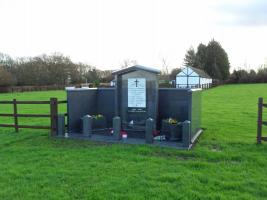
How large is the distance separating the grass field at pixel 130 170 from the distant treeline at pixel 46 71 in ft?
178

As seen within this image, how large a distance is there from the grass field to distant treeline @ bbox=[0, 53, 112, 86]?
178 ft

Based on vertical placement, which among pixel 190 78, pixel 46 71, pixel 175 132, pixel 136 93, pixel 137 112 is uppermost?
pixel 46 71

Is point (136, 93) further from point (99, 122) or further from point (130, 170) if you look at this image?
point (130, 170)

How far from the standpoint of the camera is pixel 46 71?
6594 centimetres

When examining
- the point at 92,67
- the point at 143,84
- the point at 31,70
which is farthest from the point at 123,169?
the point at 92,67

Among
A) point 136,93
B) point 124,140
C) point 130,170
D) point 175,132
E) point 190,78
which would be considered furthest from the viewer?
point 190,78

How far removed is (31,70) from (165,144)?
61719mm

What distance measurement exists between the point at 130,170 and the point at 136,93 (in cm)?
382

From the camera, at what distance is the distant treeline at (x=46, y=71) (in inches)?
2530

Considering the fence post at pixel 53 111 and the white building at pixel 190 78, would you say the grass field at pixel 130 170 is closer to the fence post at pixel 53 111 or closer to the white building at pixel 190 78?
the fence post at pixel 53 111

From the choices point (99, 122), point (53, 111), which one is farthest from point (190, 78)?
point (53, 111)

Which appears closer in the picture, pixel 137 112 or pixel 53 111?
pixel 137 112

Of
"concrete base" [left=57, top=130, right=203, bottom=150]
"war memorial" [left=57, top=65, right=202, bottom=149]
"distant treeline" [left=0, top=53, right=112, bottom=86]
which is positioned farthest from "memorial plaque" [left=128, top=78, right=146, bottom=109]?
"distant treeline" [left=0, top=53, right=112, bottom=86]

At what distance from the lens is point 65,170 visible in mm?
5855
